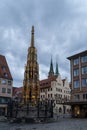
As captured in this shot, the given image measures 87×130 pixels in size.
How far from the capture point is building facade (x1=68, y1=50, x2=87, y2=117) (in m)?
62.1

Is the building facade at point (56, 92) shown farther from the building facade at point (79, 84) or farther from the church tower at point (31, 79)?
the church tower at point (31, 79)

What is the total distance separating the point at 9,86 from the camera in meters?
68.1

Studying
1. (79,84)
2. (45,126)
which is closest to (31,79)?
(45,126)

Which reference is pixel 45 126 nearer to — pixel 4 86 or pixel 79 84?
pixel 79 84

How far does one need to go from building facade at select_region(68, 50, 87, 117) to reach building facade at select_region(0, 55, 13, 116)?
20295 mm

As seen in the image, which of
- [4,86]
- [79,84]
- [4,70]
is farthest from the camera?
[4,70]

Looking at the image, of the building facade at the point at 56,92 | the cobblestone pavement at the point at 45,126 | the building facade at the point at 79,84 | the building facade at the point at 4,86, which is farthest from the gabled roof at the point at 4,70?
the cobblestone pavement at the point at 45,126

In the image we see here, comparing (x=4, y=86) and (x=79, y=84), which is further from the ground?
(x=79, y=84)

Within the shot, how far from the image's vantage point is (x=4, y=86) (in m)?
66.1

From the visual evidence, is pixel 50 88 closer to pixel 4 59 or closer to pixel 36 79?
pixel 4 59

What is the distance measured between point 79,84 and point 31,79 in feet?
73.6

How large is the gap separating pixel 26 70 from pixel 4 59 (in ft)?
90.4

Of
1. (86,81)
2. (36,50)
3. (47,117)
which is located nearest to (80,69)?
(86,81)

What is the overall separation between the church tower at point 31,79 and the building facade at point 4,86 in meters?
20.0
